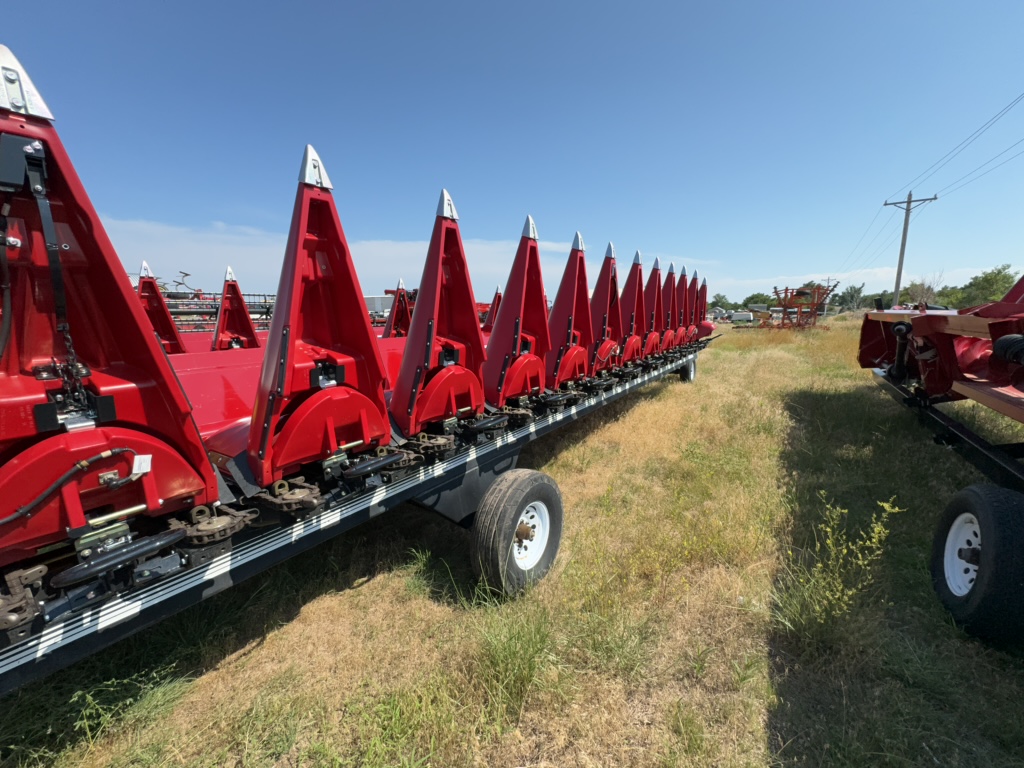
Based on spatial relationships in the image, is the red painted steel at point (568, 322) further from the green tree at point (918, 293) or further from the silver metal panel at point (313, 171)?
the green tree at point (918, 293)

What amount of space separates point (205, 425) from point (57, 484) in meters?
1.67

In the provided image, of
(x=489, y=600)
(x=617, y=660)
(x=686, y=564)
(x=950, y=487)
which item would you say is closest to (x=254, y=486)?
(x=489, y=600)

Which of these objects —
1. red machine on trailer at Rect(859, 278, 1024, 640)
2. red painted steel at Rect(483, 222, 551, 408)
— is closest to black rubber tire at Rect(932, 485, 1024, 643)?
red machine on trailer at Rect(859, 278, 1024, 640)

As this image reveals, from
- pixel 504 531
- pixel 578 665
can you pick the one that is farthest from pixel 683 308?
pixel 578 665

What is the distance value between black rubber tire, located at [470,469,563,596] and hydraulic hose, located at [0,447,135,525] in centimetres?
180

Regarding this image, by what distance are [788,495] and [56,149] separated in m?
5.28

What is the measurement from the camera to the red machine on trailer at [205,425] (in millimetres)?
1545

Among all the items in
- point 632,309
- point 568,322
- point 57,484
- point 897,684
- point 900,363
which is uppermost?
point 632,309

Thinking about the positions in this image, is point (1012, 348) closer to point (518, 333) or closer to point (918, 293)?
point (518, 333)

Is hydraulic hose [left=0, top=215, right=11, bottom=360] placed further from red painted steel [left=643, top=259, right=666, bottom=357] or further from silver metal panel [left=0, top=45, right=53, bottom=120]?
red painted steel [left=643, top=259, right=666, bottom=357]

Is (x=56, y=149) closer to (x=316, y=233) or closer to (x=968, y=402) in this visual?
(x=316, y=233)

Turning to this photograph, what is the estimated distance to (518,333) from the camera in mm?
3898

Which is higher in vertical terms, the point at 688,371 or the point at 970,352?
the point at 970,352

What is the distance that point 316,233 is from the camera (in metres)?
2.32
